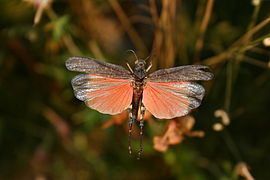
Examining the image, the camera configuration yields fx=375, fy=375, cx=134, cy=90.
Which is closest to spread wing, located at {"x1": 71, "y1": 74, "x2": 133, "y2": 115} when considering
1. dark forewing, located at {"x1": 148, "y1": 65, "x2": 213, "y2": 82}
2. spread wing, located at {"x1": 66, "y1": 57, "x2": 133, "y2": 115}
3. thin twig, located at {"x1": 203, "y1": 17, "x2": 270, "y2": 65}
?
spread wing, located at {"x1": 66, "y1": 57, "x2": 133, "y2": 115}

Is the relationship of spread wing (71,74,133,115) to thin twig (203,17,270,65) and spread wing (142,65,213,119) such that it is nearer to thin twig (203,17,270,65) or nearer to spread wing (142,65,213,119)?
spread wing (142,65,213,119)

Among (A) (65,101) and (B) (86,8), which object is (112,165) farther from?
(B) (86,8)

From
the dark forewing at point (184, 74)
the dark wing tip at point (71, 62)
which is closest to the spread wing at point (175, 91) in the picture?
the dark forewing at point (184, 74)

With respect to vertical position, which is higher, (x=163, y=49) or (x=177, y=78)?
(x=163, y=49)

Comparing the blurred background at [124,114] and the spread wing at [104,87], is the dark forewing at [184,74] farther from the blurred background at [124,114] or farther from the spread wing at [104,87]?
the blurred background at [124,114]

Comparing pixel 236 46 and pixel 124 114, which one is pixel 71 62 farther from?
pixel 236 46

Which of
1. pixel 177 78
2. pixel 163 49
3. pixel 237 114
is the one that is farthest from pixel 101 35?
pixel 177 78
